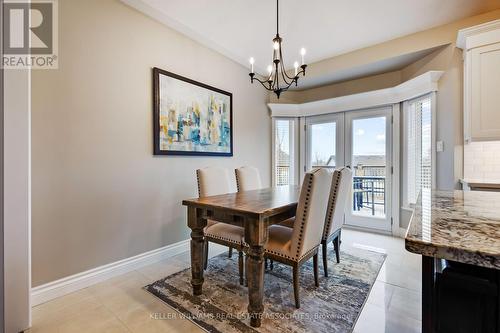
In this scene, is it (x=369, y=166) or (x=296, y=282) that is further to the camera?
(x=369, y=166)

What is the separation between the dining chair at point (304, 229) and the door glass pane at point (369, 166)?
2.40 m

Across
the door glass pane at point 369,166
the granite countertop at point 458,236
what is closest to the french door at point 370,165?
the door glass pane at point 369,166

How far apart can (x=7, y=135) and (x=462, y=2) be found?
4.32 meters

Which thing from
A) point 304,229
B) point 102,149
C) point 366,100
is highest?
point 366,100

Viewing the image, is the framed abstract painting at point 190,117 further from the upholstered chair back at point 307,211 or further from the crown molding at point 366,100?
the upholstered chair back at point 307,211

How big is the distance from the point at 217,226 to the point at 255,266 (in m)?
0.78

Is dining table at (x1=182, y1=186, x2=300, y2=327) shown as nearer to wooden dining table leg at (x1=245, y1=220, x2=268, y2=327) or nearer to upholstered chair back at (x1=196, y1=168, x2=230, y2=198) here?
wooden dining table leg at (x1=245, y1=220, x2=268, y2=327)

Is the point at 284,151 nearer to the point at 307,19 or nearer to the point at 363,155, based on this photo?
the point at 363,155

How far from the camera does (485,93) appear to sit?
2439mm

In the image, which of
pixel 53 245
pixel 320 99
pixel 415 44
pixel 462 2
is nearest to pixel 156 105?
pixel 53 245

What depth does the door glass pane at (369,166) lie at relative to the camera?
12.4 feet

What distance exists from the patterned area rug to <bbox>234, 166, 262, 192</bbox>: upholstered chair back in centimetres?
88

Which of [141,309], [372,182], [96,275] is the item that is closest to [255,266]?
[141,309]

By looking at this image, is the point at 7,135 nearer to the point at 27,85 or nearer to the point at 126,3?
the point at 27,85
